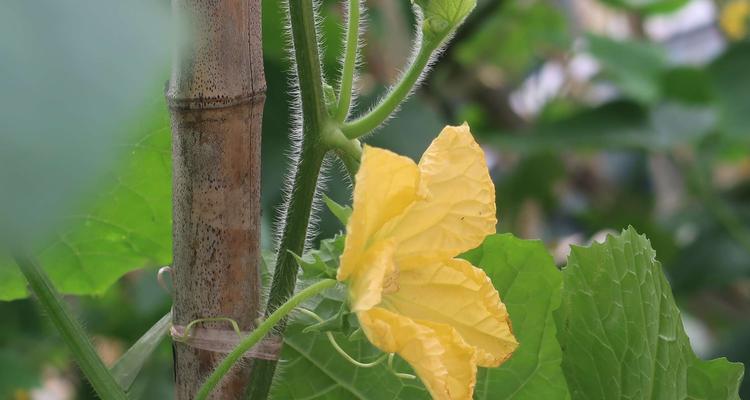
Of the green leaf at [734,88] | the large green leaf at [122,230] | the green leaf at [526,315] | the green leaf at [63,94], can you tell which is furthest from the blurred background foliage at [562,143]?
the green leaf at [63,94]

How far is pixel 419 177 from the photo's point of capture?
0.31 meters

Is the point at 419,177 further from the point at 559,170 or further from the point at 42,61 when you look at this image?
the point at 559,170

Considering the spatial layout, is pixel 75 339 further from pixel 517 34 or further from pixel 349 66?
pixel 517 34

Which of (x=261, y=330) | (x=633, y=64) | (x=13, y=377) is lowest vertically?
(x=13, y=377)

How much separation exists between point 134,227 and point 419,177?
0.25 meters

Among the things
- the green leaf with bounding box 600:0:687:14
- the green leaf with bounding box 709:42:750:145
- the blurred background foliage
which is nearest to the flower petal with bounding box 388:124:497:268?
the blurred background foliage

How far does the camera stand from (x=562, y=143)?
1.68 metres

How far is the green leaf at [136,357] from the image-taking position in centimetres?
41

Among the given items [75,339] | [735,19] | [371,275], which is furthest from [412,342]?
[735,19]

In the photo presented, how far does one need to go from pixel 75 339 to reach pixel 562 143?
1.38 m

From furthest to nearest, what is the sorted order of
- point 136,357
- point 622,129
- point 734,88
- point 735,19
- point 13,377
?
point 735,19
point 622,129
point 734,88
point 13,377
point 136,357

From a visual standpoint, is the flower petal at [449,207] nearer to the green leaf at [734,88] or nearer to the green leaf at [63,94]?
the green leaf at [63,94]

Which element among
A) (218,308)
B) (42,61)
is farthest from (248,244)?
(42,61)

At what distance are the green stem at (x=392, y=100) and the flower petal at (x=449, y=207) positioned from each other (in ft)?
0.11
